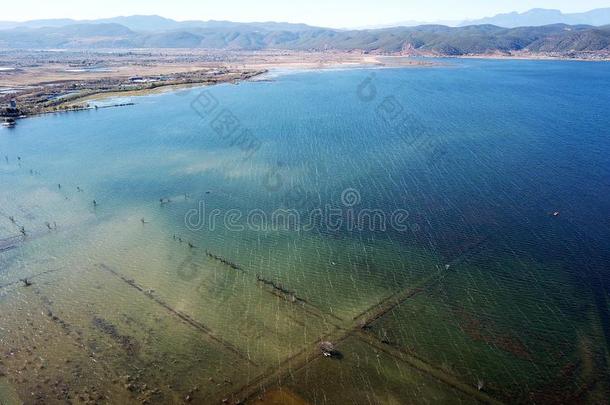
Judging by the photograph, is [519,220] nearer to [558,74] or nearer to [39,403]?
[39,403]

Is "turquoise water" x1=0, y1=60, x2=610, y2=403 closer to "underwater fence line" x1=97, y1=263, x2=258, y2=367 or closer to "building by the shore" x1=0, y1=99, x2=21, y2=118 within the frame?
"underwater fence line" x1=97, y1=263, x2=258, y2=367

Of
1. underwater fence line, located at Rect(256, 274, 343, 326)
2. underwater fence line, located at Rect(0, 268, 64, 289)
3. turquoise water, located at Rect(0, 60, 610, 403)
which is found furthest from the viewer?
underwater fence line, located at Rect(0, 268, 64, 289)

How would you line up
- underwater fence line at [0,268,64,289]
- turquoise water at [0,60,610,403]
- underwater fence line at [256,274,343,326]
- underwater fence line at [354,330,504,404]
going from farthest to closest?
underwater fence line at [0,268,64,289], underwater fence line at [256,274,343,326], turquoise water at [0,60,610,403], underwater fence line at [354,330,504,404]

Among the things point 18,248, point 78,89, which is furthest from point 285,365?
point 78,89

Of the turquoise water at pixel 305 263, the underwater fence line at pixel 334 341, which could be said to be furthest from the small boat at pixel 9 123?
the underwater fence line at pixel 334 341

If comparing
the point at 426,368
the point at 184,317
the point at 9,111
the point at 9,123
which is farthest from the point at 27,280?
the point at 9,111

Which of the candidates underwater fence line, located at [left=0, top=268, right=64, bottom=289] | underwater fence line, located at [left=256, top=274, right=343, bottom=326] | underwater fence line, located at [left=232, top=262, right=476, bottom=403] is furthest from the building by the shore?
underwater fence line, located at [left=232, top=262, right=476, bottom=403]
